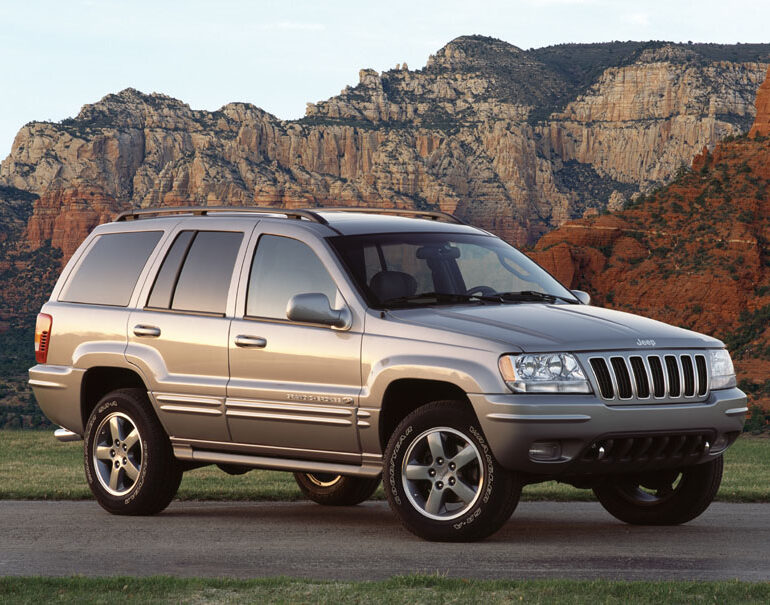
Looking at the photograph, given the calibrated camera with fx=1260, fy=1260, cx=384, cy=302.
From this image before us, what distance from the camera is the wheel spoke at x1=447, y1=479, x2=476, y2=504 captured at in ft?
25.0

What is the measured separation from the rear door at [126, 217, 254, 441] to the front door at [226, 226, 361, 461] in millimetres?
163

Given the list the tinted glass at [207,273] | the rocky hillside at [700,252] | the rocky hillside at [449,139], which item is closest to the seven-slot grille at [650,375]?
the tinted glass at [207,273]

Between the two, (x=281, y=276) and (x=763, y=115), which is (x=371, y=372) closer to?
(x=281, y=276)

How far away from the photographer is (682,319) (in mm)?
64500

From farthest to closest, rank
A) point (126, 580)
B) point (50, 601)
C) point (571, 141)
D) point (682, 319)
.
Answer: point (571, 141) < point (682, 319) < point (126, 580) < point (50, 601)

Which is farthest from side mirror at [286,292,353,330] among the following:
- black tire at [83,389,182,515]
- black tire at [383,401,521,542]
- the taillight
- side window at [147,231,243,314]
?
the taillight

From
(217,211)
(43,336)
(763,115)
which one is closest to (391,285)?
(217,211)

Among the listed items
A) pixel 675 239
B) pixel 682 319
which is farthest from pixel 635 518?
pixel 675 239

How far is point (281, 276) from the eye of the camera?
29.1 ft

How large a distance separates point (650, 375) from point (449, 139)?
134 m

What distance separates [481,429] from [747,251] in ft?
200

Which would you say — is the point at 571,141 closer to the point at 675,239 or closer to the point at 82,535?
the point at 675,239

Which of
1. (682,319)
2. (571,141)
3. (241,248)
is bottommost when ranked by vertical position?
(682,319)

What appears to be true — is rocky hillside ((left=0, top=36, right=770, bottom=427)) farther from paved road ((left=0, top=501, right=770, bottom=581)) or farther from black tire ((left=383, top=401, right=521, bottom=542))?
black tire ((left=383, top=401, right=521, bottom=542))
